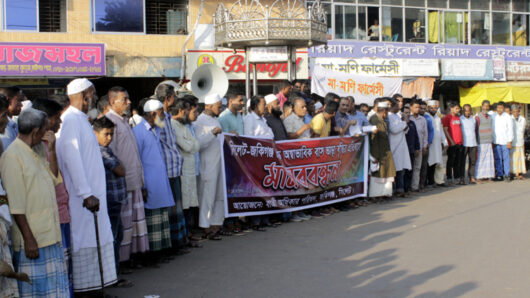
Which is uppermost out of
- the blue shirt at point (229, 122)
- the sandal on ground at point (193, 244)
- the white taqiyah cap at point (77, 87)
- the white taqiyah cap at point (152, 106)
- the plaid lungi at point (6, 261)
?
the white taqiyah cap at point (77, 87)

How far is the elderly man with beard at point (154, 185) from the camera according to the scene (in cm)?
624

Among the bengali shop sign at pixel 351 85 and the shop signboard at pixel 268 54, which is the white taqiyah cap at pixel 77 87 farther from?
the shop signboard at pixel 268 54

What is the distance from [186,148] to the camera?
695cm

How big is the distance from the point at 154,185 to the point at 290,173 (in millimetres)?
3207

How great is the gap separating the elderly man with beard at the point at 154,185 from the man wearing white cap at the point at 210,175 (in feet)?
4.10

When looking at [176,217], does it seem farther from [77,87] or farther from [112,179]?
[77,87]

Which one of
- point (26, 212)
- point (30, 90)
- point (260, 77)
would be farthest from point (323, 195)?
point (30, 90)

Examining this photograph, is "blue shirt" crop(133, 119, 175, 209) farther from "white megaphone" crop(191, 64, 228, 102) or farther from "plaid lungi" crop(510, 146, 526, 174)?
"plaid lungi" crop(510, 146, 526, 174)

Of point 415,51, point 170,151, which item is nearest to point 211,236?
point 170,151

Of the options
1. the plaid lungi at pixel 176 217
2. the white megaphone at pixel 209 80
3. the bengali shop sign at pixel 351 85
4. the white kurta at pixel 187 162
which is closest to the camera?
the plaid lungi at pixel 176 217

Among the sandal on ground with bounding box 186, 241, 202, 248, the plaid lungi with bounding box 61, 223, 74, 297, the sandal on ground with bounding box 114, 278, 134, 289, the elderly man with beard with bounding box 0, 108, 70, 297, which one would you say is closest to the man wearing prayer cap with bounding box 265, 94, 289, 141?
the sandal on ground with bounding box 186, 241, 202, 248

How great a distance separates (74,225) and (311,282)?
2.25m

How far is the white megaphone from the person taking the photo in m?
11.1

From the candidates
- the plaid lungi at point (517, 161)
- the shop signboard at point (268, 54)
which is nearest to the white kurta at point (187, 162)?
the shop signboard at point (268, 54)
